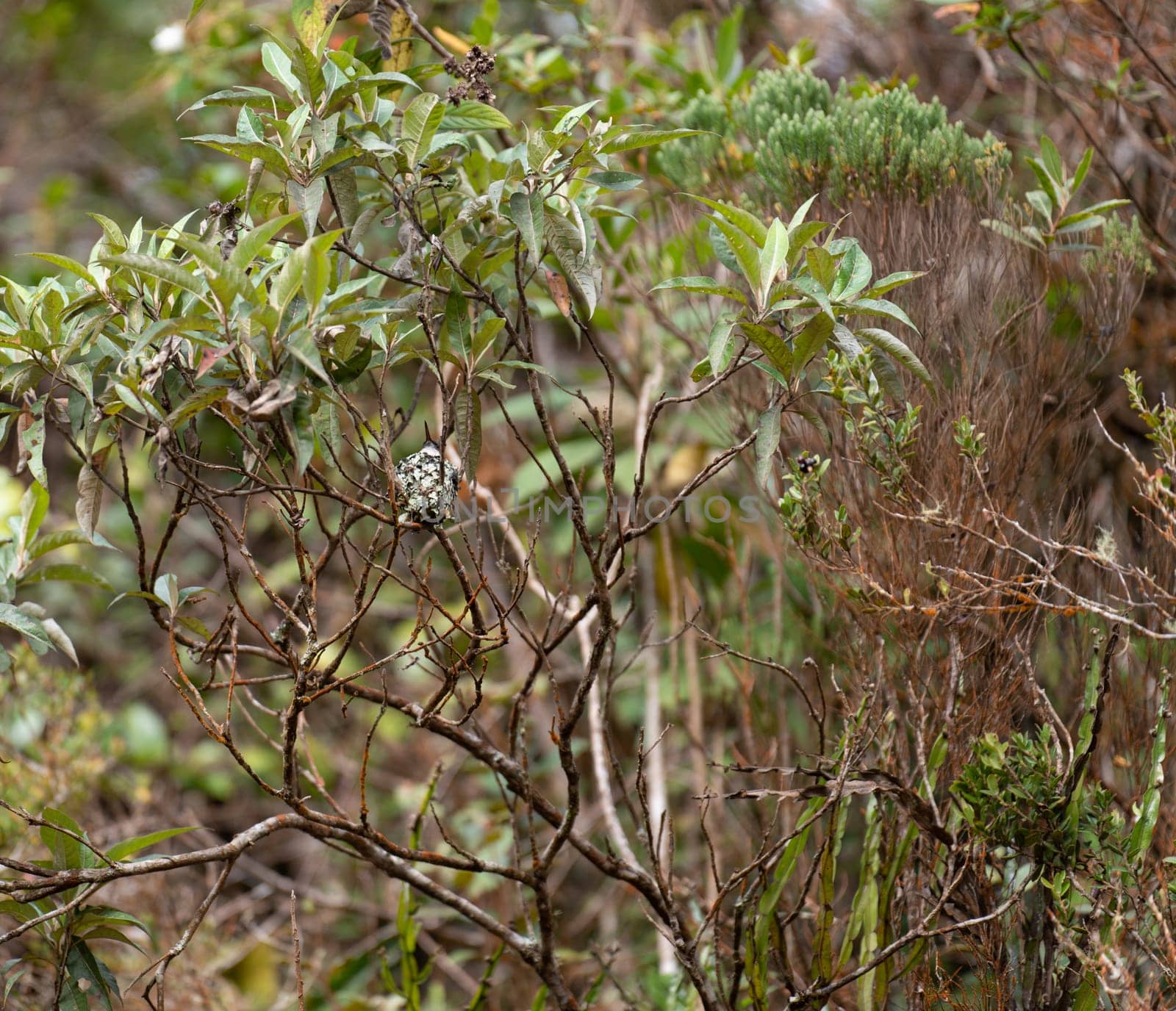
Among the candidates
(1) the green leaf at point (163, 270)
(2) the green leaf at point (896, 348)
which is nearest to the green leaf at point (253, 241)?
(1) the green leaf at point (163, 270)

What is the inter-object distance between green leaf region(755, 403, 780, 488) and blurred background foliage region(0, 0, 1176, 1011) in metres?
0.40

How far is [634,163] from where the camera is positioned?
7.39ft

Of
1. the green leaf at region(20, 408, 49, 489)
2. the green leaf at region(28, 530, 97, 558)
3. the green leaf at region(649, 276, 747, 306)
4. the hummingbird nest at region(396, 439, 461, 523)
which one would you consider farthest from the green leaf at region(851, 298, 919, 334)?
the green leaf at region(28, 530, 97, 558)

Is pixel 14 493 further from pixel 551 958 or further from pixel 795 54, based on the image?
pixel 795 54

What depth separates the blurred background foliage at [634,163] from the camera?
5.43 feet

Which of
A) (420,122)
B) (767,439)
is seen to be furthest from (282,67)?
(767,439)

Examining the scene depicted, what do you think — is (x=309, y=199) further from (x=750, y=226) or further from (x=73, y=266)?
(x=750, y=226)

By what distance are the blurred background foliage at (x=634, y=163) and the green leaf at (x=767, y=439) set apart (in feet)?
1.32

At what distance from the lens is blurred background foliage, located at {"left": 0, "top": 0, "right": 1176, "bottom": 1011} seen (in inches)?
65.2

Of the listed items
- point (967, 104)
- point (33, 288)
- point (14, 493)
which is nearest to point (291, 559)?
point (14, 493)

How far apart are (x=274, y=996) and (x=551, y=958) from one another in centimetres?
188

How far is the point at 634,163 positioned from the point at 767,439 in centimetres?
123

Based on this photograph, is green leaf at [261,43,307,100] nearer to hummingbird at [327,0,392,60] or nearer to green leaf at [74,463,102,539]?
hummingbird at [327,0,392,60]

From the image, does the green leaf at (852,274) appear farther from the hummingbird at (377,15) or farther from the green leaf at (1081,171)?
the hummingbird at (377,15)
